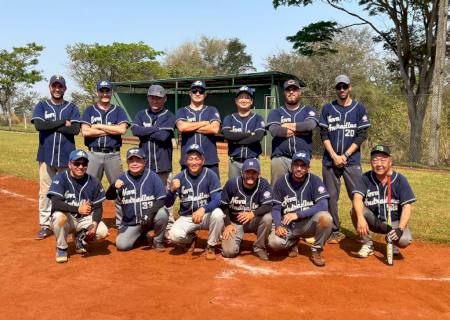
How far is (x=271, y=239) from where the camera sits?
5176 millimetres

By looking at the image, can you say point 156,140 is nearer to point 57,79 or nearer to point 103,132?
point 103,132

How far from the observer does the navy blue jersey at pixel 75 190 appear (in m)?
5.20

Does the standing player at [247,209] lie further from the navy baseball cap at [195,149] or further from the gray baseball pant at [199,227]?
the navy baseball cap at [195,149]

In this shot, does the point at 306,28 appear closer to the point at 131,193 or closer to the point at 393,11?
the point at 393,11

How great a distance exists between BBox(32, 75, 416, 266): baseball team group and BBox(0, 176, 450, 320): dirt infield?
26 cm

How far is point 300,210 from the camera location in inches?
206

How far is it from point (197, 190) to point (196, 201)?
0.46 feet

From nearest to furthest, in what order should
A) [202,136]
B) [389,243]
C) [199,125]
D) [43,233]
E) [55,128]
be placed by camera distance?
[389,243]
[199,125]
[202,136]
[55,128]
[43,233]

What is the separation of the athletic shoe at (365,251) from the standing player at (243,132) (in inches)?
69.7

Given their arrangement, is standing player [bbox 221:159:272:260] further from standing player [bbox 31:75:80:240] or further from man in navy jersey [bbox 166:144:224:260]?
standing player [bbox 31:75:80:240]

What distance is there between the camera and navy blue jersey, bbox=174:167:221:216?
5453mm

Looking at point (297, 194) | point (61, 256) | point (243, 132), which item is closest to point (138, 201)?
point (61, 256)

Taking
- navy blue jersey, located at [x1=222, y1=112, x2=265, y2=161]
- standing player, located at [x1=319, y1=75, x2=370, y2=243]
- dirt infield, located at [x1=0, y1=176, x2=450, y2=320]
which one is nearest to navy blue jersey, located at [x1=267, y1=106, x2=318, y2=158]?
navy blue jersey, located at [x1=222, y1=112, x2=265, y2=161]

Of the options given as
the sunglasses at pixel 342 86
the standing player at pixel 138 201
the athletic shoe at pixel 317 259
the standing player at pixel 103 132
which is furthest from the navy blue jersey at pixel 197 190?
the sunglasses at pixel 342 86
